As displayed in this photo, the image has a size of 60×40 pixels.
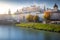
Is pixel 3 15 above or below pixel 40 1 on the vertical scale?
below

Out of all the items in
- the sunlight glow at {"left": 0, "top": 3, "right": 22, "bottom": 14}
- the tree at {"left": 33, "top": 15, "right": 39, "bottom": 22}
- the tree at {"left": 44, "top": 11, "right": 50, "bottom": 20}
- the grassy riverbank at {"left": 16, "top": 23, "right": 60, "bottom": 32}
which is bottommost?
the grassy riverbank at {"left": 16, "top": 23, "right": 60, "bottom": 32}

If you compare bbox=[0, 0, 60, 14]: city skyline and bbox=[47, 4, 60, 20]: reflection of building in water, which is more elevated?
bbox=[0, 0, 60, 14]: city skyline

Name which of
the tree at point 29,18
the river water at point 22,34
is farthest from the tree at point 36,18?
the river water at point 22,34

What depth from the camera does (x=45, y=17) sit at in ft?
8.30

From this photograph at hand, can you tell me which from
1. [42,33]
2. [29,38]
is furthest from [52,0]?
[29,38]

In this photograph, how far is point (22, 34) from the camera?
254 cm

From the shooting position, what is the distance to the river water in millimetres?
2508

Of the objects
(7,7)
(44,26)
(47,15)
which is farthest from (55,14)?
(7,7)

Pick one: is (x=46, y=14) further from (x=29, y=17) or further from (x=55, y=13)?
(x=29, y=17)

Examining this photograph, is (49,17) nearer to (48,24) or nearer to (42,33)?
(48,24)

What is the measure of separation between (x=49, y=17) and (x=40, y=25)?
0.70 ft

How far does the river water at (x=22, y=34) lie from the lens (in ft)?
8.23

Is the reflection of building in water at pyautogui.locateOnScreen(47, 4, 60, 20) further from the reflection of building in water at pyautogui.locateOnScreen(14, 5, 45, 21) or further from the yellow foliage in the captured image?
the yellow foliage

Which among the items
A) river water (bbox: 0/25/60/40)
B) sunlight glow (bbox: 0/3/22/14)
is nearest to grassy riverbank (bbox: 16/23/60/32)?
river water (bbox: 0/25/60/40)
